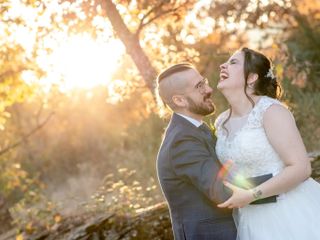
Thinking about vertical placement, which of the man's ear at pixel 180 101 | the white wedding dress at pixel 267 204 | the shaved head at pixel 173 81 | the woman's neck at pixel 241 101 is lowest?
the white wedding dress at pixel 267 204

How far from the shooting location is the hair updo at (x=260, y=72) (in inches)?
168

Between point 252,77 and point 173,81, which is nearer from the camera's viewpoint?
point 173,81

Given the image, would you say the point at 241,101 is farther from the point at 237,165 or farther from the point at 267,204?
the point at 267,204

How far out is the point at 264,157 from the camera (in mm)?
4012

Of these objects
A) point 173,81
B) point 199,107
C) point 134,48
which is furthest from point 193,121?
point 134,48

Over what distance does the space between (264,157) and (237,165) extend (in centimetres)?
24

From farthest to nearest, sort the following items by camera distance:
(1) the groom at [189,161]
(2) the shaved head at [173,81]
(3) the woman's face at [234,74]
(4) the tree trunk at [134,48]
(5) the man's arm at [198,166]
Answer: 1. (4) the tree trunk at [134,48]
2. (3) the woman's face at [234,74]
3. (2) the shaved head at [173,81]
4. (1) the groom at [189,161]
5. (5) the man's arm at [198,166]

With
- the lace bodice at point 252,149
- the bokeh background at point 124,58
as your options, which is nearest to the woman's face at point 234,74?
the lace bodice at point 252,149

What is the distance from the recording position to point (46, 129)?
81.6 ft

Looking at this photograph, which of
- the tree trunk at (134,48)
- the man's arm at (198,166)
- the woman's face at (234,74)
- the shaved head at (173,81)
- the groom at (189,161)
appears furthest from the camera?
the tree trunk at (134,48)

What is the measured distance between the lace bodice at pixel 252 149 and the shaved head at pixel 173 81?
0.53 m

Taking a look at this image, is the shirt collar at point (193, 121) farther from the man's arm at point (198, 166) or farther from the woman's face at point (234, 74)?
the woman's face at point (234, 74)

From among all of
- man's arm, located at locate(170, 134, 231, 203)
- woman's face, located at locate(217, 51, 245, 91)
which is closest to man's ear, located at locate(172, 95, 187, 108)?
man's arm, located at locate(170, 134, 231, 203)

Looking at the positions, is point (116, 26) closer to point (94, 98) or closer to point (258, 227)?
point (258, 227)
